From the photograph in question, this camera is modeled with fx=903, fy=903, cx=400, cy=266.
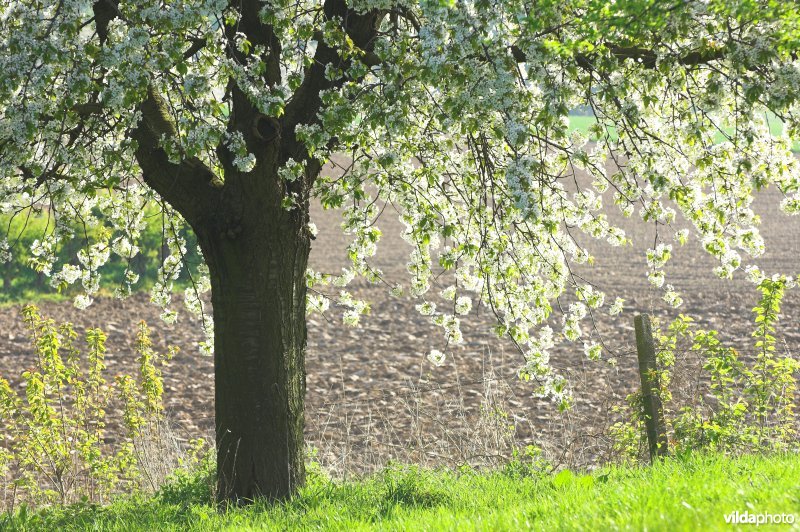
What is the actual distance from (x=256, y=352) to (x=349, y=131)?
1920mm

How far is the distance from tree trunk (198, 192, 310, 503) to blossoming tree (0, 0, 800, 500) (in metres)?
0.02

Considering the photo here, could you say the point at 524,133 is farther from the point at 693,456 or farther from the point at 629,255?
the point at 629,255

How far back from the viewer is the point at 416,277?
8.45 metres

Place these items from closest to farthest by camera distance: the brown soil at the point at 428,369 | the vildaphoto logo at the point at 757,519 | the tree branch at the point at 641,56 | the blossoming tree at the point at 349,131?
the vildaphoto logo at the point at 757,519 < the blossoming tree at the point at 349,131 < the tree branch at the point at 641,56 < the brown soil at the point at 428,369

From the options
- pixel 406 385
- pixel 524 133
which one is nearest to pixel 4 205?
pixel 524 133

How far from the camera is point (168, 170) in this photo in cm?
679

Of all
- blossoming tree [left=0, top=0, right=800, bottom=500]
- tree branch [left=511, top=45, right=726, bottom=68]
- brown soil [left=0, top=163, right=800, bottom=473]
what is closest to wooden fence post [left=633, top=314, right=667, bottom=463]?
brown soil [left=0, top=163, right=800, bottom=473]

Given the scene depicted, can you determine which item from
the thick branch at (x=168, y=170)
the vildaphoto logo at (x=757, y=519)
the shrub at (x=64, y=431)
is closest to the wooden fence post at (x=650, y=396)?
the vildaphoto logo at (x=757, y=519)

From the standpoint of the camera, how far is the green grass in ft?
15.3

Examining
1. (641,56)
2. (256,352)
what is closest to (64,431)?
(256,352)

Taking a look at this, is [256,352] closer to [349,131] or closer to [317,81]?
[349,131]

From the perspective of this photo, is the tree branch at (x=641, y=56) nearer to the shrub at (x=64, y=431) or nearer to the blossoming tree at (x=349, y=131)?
the blossoming tree at (x=349, y=131)

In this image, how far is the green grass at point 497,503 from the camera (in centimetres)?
467

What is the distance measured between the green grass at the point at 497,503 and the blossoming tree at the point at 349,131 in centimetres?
65
